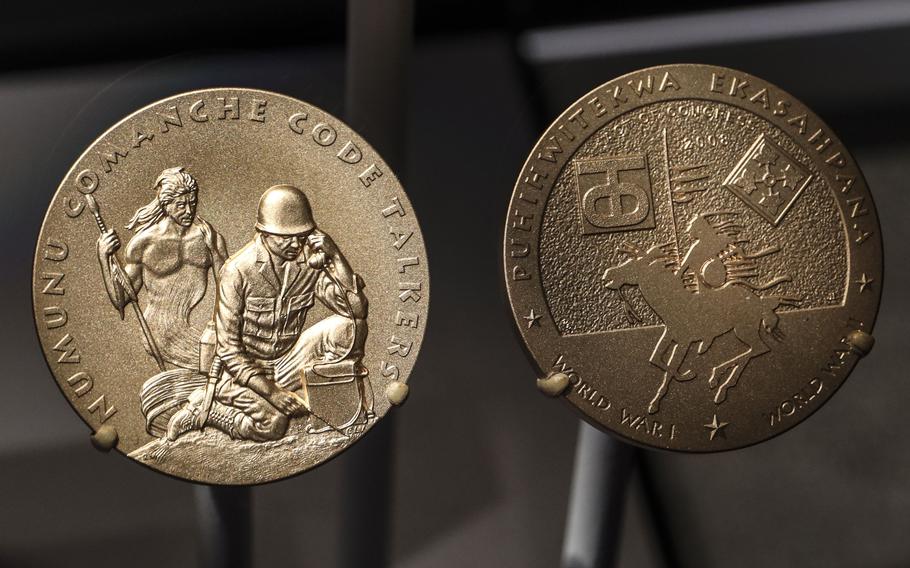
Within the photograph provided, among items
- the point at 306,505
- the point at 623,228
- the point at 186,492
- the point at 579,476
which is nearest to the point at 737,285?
the point at 623,228

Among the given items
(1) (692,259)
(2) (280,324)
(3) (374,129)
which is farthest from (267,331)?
(1) (692,259)

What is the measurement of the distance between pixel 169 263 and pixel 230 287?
3.5 inches

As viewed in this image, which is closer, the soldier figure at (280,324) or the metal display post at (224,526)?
the soldier figure at (280,324)

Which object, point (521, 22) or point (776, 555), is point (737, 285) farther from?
point (521, 22)

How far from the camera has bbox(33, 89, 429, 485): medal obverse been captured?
1488 millimetres

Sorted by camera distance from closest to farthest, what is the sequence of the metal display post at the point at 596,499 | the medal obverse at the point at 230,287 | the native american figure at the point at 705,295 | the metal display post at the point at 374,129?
1. the medal obverse at the point at 230,287
2. the native american figure at the point at 705,295
3. the metal display post at the point at 596,499
4. the metal display post at the point at 374,129

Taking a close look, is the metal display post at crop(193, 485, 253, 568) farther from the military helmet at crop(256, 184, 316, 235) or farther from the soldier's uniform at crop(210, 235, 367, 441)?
the military helmet at crop(256, 184, 316, 235)

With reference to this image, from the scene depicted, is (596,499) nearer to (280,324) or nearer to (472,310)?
(472,310)

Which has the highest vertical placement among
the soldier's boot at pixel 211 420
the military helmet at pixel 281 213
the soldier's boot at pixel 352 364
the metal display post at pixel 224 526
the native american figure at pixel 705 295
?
the military helmet at pixel 281 213

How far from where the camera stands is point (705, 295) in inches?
63.6

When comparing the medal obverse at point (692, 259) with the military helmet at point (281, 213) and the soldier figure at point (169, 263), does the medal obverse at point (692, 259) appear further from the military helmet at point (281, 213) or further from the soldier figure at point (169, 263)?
the soldier figure at point (169, 263)

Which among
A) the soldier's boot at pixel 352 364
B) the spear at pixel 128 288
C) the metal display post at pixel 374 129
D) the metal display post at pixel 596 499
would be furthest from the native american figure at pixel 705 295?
the spear at pixel 128 288

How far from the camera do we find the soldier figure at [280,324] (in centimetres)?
152

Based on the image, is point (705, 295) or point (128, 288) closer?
point (128, 288)
